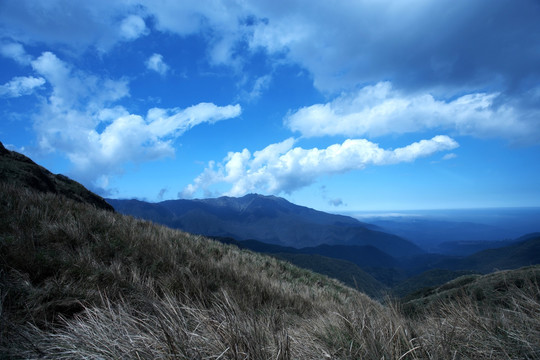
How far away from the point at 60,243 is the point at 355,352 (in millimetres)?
5245

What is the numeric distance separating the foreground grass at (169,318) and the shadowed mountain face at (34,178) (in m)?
6.73

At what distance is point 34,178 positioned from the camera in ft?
37.1

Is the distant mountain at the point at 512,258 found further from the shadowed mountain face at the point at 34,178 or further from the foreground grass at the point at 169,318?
the shadowed mountain face at the point at 34,178

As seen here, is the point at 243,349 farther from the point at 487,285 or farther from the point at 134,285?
the point at 487,285

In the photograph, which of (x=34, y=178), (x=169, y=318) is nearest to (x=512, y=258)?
(x=169, y=318)

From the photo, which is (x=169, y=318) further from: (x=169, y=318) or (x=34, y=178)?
(x=34, y=178)

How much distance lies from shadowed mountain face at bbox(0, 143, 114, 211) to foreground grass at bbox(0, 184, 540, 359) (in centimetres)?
673

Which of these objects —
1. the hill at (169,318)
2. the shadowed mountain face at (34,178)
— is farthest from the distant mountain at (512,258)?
the shadowed mountain face at (34,178)

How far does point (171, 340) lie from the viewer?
190 centimetres

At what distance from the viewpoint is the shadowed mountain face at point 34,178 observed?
10.5 m

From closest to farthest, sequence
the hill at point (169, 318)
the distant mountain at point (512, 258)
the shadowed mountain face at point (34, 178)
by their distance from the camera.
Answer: the hill at point (169, 318), the shadowed mountain face at point (34, 178), the distant mountain at point (512, 258)

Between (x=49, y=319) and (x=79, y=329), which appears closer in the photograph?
(x=79, y=329)

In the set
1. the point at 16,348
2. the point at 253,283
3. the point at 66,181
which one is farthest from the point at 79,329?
the point at 66,181

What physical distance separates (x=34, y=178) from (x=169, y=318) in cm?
1323
